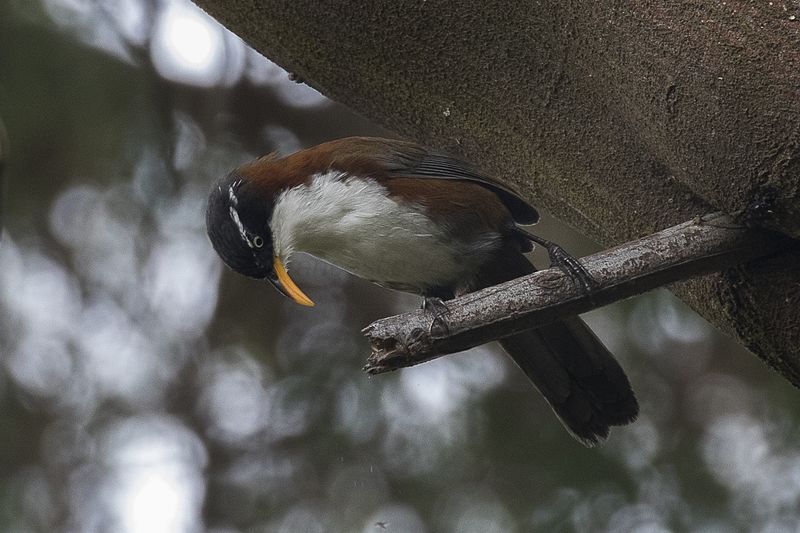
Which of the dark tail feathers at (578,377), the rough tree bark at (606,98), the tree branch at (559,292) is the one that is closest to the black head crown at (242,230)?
the rough tree bark at (606,98)

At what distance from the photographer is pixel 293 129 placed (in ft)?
17.6

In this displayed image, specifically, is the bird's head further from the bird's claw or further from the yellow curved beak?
the bird's claw

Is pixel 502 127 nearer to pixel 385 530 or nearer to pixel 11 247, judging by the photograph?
pixel 385 530

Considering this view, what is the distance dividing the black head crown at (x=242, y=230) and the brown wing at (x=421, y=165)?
1.17ft

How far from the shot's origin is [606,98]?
9.35ft

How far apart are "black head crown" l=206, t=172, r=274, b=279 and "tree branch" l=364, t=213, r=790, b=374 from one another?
1.38 metres

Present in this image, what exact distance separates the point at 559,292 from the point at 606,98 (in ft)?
2.65

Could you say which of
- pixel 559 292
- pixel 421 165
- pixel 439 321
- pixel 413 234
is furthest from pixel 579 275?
pixel 421 165

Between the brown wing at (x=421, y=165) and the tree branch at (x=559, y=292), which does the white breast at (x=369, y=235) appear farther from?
the tree branch at (x=559, y=292)

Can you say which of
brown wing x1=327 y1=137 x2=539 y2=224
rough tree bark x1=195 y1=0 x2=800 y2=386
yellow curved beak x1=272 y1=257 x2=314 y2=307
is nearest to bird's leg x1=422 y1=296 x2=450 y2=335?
rough tree bark x1=195 y1=0 x2=800 y2=386

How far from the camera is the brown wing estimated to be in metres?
3.47

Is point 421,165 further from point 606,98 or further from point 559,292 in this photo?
point 559,292

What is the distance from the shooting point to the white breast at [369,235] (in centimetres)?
332

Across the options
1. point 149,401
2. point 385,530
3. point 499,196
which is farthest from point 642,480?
point 149,401
